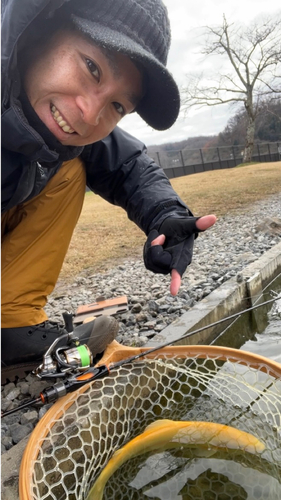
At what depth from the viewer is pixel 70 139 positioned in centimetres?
148

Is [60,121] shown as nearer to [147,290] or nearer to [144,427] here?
[144,427]

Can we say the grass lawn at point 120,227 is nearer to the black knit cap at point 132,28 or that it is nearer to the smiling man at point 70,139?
the smiling man at point 70,139

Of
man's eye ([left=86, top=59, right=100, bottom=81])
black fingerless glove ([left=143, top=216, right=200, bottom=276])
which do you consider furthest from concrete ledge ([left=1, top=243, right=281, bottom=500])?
man's eye ([left=86, top=59, right=100, bottom=81])

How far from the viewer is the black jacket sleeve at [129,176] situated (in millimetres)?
1857

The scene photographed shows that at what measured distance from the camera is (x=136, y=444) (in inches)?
54.4

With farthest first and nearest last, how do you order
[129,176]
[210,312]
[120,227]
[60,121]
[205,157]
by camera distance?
[205,157]
[120,227]
[210,312]
[129,176]
[60,121]

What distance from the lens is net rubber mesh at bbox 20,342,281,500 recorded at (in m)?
1.22

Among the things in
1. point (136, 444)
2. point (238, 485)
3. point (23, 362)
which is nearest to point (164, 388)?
point (136, 444)

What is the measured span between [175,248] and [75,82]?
2.29ft

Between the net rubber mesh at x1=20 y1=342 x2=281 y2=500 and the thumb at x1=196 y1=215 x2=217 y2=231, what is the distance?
1.42 ft

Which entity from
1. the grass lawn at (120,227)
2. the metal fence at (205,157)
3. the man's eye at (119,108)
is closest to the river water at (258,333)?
the man's eye at (119,108)

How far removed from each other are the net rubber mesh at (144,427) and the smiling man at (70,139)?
259 mm

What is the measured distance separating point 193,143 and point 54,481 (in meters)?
26.4

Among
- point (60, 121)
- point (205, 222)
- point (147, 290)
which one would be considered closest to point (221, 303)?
point (147, 290)
